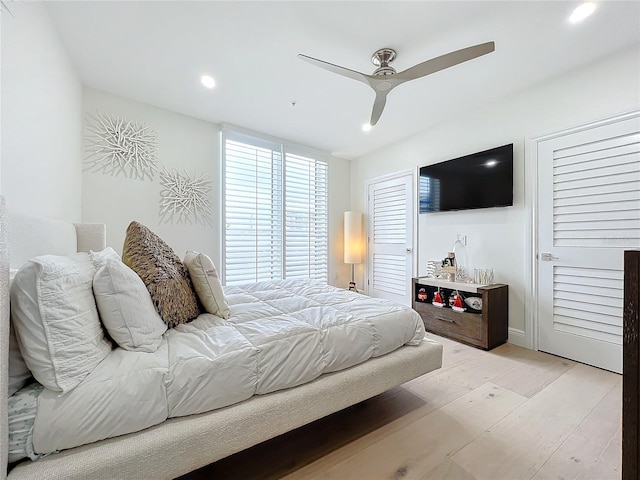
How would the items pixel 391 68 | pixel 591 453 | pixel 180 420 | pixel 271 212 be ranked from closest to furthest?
pixel 180 420
pixel 591 453
pixel 391 68
pixel 271 212

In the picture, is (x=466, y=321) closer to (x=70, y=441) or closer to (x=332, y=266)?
(x=332, y=266)

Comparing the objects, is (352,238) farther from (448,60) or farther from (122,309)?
(122,309)

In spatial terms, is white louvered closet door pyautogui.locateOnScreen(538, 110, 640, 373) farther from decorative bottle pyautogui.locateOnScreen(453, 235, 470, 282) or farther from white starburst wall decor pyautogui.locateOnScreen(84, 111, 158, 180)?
white starburst wall decor pyautogui.locateOnScreen(84, 111, 158, 180)

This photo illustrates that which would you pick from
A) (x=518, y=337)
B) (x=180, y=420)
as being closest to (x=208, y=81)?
(x=180, y=420)

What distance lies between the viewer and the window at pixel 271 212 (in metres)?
3.56

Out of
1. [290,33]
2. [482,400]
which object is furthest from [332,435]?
[290,33]

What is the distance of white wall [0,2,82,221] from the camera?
4.21 feet

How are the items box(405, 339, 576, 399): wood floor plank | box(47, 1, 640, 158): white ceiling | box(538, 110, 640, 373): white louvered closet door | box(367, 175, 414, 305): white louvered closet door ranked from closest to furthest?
box(47, 1, 640, 158): white ceiling → box(405, 339, 576, 399): wood floor plank → box(538, 110, 640, 373): white louvered closet door → box(367, 175, 414, 305): white louvered closet door

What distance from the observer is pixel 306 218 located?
14.1ft

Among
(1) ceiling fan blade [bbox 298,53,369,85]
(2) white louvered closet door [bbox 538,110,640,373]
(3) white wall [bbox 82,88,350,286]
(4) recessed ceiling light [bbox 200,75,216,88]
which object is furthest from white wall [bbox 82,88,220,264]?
(2) white louvered closet door [bbox 538,110,640,373]

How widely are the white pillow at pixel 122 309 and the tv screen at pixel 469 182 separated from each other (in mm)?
3146

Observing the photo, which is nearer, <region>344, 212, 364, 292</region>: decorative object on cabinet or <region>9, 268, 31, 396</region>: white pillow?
<region>9, 268, 31, 396</region>: white pillow

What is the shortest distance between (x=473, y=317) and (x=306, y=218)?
2.62m

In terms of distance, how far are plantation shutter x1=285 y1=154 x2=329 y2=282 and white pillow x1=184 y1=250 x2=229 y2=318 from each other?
2386mm
